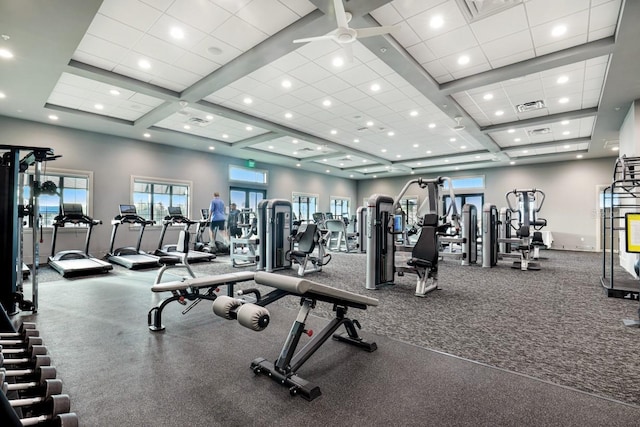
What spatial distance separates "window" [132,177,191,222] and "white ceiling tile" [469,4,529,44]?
28.6ft

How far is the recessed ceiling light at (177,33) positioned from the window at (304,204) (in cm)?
1034

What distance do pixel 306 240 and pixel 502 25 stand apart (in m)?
4.68

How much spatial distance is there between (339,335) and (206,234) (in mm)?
9267

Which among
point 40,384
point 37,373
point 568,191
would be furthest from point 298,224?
point 568,191

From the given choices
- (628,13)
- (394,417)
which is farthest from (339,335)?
(628,13)

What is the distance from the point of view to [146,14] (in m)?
3.90

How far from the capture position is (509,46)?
4.62 metres

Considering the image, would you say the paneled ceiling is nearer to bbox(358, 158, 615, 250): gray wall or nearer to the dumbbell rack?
bbox(358, 158, 615, 250): gray wall

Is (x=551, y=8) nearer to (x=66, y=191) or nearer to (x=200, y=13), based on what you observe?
(x=200, y=13)

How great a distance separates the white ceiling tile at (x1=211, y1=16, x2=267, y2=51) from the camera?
4.12 m

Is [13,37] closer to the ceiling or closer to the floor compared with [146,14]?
closer to the floor

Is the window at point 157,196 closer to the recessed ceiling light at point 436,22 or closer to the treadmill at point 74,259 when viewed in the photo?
the treadmill at point 74,259

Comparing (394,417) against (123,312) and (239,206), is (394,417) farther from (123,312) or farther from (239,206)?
(239,206)

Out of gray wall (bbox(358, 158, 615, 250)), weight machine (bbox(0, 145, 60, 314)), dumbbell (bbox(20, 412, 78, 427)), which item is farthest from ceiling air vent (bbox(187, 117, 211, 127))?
gray wall (bbox(358, 158, 615, 250))
